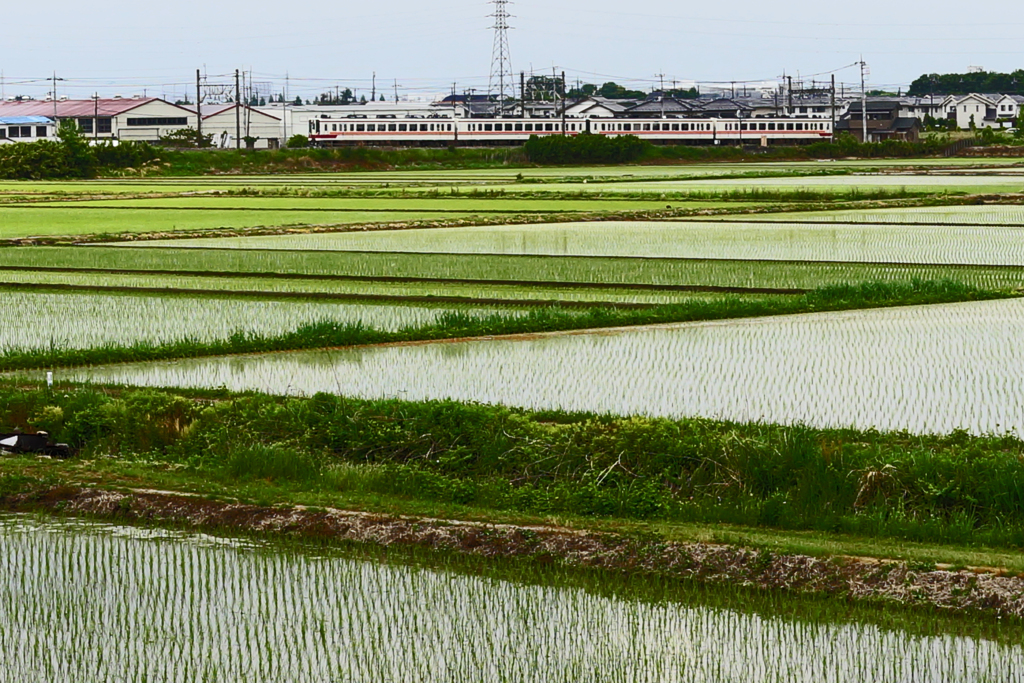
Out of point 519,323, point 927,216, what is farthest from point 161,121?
point 519,323

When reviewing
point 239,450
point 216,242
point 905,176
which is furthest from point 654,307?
point 905,176

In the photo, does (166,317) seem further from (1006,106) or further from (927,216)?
(1006,106)

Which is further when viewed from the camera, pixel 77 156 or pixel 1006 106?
pixel 1006 106

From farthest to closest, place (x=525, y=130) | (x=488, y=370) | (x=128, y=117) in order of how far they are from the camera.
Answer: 1. (x=128, y=117)
2. (x=525, y=130)
3. (x=488, y=370)

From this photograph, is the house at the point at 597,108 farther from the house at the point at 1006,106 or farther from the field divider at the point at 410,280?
the field divider at the point at 410,280

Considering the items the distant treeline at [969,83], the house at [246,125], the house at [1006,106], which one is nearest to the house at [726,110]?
the house at [1006,106]

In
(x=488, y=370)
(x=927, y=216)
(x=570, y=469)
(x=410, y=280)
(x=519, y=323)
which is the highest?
(x=927, y=216)

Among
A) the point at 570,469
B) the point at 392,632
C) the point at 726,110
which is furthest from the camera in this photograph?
the point at 726,110

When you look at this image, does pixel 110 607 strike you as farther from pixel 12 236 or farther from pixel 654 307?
pixel 12 236

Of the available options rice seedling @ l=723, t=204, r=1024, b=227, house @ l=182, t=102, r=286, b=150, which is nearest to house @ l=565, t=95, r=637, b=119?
house @ l=182, t=102, r=286, b=150
